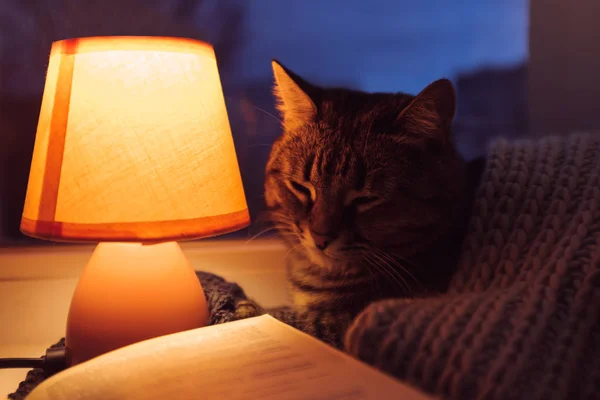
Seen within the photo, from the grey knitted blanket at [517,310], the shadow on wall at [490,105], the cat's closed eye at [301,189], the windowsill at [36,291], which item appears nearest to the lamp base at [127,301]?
the grey knitted blanket at [517,310]

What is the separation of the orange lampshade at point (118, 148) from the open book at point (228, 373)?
0.53 feet

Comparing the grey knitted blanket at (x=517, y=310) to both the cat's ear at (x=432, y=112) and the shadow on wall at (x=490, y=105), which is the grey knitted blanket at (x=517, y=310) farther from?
the shadow on wall at (x=490, y=105)

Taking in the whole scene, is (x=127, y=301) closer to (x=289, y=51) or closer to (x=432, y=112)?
(x=432, y=112)

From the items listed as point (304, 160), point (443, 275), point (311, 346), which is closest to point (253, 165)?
point (304, 160)

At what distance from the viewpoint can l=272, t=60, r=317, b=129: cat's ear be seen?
927 millimetres

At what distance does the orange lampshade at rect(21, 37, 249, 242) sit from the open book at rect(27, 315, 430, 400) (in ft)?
0.53

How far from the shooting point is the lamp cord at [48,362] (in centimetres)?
79

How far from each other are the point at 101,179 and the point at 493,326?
0.53m

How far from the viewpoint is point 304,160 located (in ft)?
3.02

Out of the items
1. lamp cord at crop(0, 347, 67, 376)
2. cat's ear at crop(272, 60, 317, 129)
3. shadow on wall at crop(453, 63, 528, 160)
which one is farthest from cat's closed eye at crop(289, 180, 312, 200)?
shadow on wall at crop(453, 63, 528, 160)

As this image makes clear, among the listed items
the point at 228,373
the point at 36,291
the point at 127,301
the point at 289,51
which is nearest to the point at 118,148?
the point at 127,301

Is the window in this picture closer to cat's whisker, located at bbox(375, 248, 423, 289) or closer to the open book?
cat's whisker, located at bbox(375, 248, 423, 289)

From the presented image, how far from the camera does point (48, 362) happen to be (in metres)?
0.80

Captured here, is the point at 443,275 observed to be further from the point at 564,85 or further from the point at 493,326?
the point at 564,85
